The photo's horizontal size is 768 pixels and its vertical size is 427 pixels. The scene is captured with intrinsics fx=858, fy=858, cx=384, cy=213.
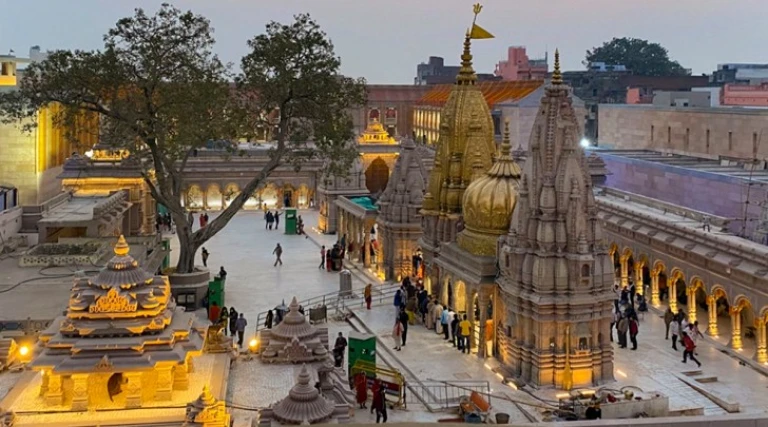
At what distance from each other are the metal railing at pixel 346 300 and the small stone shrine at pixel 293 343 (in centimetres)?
756

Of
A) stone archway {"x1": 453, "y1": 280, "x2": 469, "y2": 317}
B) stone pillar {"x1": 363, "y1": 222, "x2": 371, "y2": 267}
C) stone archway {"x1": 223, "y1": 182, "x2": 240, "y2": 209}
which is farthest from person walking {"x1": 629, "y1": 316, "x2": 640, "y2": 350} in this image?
stone archway {"x1": 223, "y1": 182, "x2": 240, "y2": 209}

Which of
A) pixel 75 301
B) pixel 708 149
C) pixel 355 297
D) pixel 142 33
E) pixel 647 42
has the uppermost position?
pixel 647 42

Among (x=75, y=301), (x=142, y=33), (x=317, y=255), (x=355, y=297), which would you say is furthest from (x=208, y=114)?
(x=75, y=301)

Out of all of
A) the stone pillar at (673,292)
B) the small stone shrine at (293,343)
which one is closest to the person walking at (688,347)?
the stone pillar at (673,292)

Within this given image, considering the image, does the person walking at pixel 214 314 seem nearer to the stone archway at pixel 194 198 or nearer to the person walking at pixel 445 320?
the person walking at pixel 445 320

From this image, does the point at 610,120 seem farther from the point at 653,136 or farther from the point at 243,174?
the point at 243,174

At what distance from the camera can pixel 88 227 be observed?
102ft

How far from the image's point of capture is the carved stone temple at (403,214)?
107 ft

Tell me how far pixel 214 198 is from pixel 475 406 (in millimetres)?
39261

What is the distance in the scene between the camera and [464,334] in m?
23.5

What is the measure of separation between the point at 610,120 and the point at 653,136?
253 inches

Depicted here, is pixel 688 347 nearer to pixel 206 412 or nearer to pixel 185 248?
pixel 206 412

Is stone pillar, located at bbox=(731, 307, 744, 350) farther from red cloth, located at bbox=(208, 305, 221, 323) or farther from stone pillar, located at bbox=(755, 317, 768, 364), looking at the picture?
red cloth, located at bbox=(208, 305, 221, 323)

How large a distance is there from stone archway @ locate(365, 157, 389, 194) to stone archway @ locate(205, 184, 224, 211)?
374 inches
